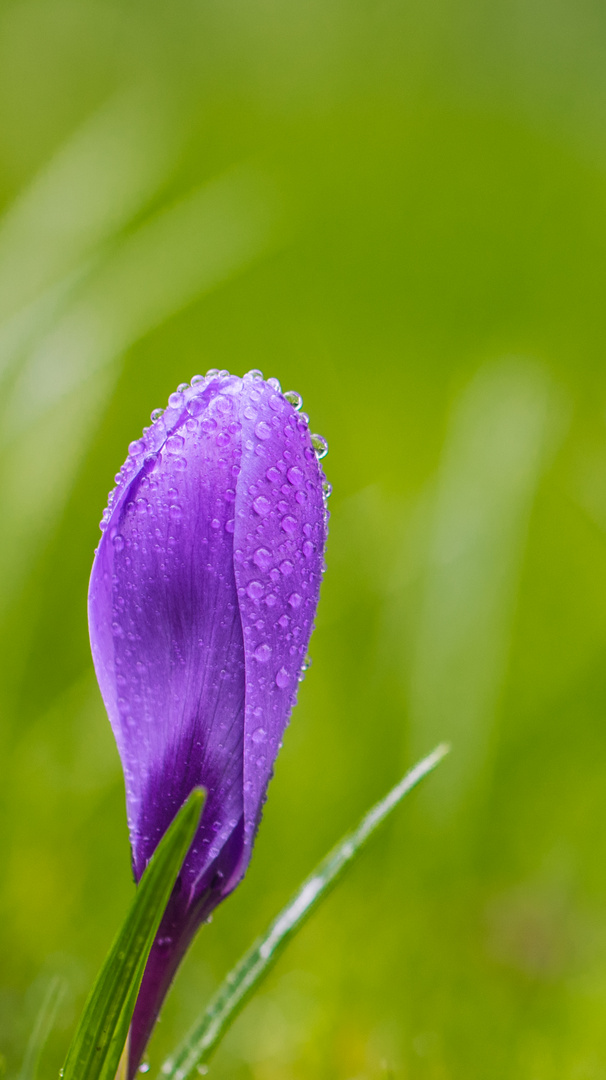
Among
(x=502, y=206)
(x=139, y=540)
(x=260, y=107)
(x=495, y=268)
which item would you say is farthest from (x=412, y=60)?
(x=139, y=540)

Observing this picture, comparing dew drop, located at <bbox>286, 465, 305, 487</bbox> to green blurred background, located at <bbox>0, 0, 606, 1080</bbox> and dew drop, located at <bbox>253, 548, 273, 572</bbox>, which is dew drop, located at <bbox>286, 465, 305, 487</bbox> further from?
green blurred background, located at <bbox>0, 0, 606, 1080</bbox>

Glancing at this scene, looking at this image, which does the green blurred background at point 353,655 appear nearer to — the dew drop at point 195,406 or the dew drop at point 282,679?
the dew drop at point 282,679

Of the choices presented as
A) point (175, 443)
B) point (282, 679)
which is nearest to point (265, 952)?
point (282, 679)

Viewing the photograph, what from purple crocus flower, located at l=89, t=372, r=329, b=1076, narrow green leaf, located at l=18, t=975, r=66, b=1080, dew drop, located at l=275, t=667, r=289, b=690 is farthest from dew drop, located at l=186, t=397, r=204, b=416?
narrow green leaf, located at l=18, t=975, r=66, b=1080

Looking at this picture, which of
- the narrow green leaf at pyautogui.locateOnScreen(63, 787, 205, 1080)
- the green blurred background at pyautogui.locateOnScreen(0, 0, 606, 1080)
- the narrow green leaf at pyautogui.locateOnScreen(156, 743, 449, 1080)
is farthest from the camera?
the green blurred background at pyautogui.locateOnScreen(0, 0, 606, 1080)

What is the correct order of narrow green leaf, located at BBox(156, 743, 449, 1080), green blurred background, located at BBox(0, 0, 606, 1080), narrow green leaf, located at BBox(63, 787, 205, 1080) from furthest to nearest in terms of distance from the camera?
green blurred background, located at BBox(0, 0, 606, 1080) < narrow green leaf, located at BBox(156, 743, 449, 1080) < narrow green leaf, located at BBox(63, 787, 205, 1080)
